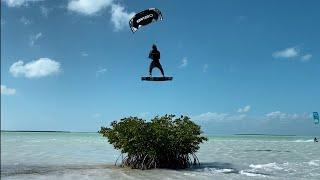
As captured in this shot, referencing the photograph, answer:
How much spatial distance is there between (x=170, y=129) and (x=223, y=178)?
5031 mm

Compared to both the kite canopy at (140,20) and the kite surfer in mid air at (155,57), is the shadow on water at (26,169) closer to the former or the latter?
the kite surfer in mid air at (155,57)

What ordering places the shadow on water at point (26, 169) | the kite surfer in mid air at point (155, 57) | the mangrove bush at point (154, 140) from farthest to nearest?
the mangrove bush at point (154, 140) → the shadow on water at point (26, 169) → the kite surfer in mid air at point (155, 57)

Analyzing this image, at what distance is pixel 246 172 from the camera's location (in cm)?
2225

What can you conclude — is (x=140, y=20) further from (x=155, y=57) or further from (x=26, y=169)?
(x=26, y=169)

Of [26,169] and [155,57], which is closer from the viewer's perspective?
[155,57]

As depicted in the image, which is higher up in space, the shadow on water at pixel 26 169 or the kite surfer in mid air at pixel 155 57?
the kite surfer in mid air at pixel 155 57

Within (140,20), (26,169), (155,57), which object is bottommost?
(26,169)

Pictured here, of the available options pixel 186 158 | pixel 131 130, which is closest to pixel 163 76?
pixel 131 130

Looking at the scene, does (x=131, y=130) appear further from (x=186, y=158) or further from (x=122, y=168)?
(x=186, y=158)

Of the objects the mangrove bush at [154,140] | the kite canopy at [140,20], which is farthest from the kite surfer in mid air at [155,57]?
the mangrove bush at [154,140]

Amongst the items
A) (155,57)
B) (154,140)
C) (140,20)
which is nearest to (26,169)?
(154,140)

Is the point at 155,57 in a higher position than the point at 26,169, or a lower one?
higher

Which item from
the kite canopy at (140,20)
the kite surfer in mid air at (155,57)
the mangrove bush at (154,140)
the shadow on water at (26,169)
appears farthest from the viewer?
the mangrove bush at (154,140)

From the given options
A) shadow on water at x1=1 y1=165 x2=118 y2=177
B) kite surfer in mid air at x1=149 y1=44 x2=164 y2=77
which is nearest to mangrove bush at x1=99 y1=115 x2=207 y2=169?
shadow on water at x1=1 y1=165 x2=118 y2=177
